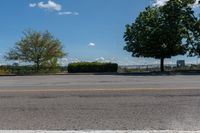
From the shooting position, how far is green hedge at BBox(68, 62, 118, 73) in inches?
1815

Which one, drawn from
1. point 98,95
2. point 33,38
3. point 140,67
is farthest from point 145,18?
point 98,95

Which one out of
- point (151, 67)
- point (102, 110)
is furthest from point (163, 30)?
point (102, 110)

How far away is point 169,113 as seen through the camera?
1016 centimetres

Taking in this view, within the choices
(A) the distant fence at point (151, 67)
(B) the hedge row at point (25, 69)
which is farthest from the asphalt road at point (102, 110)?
(A) the distant fence at point (151, 67)

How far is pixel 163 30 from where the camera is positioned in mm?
44688

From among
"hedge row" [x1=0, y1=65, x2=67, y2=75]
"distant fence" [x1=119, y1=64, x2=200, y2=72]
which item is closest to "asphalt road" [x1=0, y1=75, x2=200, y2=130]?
"hedge row" [x1=0, y1=65, x2=67, y2=75]

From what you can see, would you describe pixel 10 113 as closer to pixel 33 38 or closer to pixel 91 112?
pixel 91 112

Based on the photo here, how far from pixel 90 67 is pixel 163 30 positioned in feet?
27.4

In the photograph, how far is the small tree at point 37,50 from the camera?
55450mm

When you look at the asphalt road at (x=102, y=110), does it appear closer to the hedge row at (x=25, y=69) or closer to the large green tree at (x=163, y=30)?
the large green tree at (x=163, y=30)

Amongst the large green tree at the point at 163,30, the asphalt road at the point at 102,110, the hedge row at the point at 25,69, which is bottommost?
the asphalt road at the point at 102,110

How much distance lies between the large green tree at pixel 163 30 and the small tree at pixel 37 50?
1274 cm

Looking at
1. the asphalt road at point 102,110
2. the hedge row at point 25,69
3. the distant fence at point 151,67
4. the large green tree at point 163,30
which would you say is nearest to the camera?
the asphalt road at point 102,110

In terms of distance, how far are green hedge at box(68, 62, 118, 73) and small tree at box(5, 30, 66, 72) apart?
998 cm
